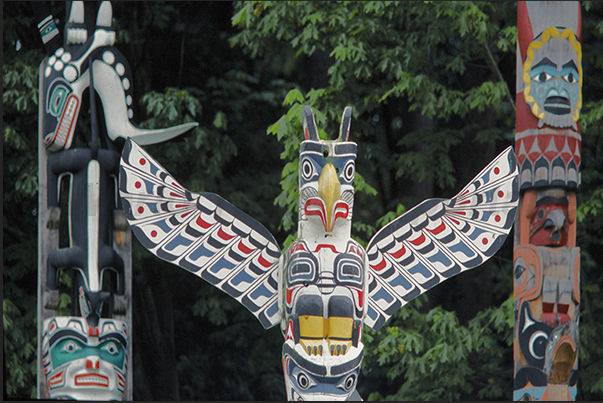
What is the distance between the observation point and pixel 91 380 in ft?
23.4

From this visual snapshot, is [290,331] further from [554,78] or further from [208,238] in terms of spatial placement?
[554,78]

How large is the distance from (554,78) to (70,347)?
4420mm

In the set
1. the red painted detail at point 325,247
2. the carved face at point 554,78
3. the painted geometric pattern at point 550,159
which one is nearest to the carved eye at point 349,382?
the red painted detail at point 325,247

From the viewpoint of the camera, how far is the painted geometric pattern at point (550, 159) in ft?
25.6

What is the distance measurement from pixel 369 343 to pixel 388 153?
3.10m

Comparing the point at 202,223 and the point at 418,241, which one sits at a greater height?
the point at 202,223

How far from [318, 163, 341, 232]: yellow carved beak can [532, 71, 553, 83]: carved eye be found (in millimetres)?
2847

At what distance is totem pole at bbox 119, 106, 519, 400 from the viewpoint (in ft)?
19.2

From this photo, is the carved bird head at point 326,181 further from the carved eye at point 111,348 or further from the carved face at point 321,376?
the carved eye at point 111,348

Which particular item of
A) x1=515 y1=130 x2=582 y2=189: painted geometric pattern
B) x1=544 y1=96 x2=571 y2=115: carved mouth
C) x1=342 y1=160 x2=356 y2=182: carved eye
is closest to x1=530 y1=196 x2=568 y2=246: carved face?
x1=515 y1=130 x2=582 y2=189: painted geometric pattern

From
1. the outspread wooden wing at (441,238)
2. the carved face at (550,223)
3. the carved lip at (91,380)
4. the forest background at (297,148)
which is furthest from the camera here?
the forest background at (297,148)

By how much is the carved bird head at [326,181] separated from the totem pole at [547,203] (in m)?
2.36

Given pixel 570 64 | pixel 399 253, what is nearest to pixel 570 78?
pixel 570 64

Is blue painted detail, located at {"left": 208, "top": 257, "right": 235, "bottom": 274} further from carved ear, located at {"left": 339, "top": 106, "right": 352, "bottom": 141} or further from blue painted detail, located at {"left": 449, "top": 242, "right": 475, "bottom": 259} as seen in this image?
blue painted detail, located at {"left": 449, "top": 242, "right": 475, "bottom": 259}
